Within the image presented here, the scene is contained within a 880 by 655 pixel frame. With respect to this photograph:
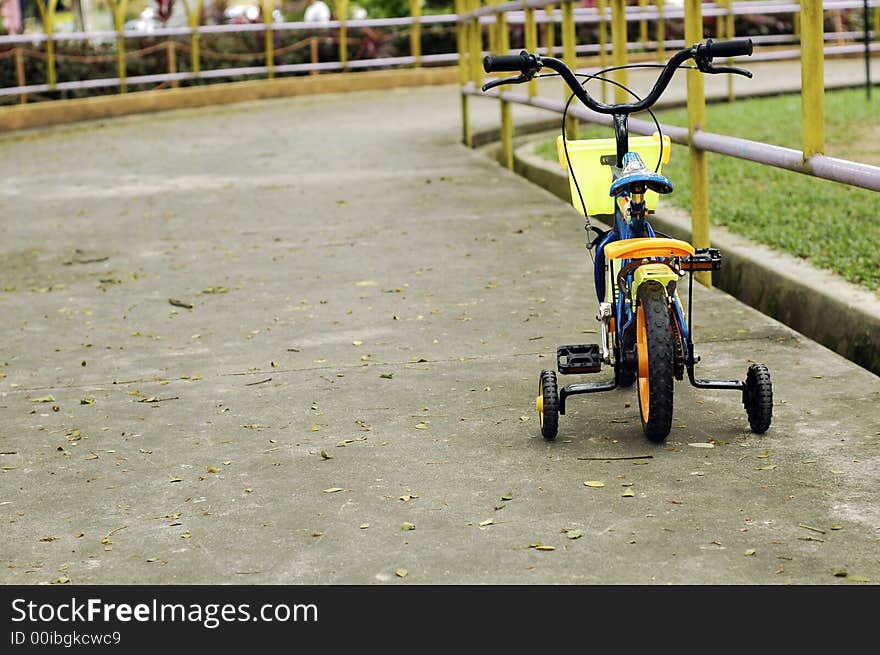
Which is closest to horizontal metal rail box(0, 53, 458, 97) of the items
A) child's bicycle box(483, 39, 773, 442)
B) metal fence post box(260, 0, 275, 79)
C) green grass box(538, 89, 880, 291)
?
metal fence post box(260, 0, 275, 79)

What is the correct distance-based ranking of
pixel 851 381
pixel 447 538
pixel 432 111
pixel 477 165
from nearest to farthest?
pixel 447 538
pixel 851 381
pixel 477 165
pixel 432 111

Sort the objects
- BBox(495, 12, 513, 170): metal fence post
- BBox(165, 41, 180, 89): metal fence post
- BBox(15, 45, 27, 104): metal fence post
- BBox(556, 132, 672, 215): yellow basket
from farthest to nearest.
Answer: BBox(165, 41, 180, 89): metal fence post
BBox(15, 45, 27, 104): metal fence post
BBox(495, 12, 513, 170): metal fence post
BBox(556, 132, 672, 215): yellow basket

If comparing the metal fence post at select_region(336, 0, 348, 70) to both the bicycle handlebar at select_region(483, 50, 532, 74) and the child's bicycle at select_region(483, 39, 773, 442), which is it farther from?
the bicycle handlebar at select_region(483, 50, 532, 74)

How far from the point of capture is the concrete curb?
5.49 metres

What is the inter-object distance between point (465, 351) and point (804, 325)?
4.65 feet

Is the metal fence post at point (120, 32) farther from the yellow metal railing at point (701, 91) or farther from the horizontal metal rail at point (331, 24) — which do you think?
the yellow metal railing at point (701, 91)

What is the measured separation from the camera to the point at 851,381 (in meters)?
5.05

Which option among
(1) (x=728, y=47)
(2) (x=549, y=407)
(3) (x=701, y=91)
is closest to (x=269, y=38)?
(3) (x=701, y=91)

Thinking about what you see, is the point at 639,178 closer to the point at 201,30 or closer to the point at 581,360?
the point at 581,360

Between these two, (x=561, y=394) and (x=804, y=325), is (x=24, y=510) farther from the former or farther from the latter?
(x=804, y=325)

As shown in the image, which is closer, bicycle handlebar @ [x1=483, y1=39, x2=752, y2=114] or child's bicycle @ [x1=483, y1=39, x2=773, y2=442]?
child's bicycle @ [x1=483, y1=39, x2=773, y2=442]

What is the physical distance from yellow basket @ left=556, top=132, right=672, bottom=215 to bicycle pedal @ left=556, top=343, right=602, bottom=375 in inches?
21.9

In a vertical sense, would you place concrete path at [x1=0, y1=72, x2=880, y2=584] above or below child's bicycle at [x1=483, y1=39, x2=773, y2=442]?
below

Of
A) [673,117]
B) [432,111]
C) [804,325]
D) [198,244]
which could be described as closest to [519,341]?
[804,325]
